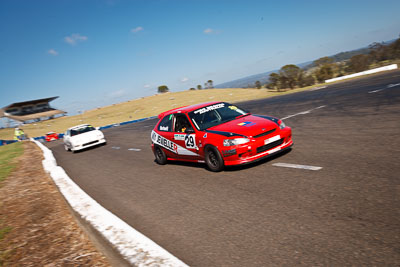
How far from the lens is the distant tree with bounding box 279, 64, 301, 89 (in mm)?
52875

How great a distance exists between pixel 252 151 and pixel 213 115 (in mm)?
1805

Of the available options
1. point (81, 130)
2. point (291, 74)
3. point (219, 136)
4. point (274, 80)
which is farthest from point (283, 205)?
point (274, 80)

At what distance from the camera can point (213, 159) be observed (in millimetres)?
6938

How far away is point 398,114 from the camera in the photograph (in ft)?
30.6

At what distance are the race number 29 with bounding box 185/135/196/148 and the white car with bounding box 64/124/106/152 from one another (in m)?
11.4

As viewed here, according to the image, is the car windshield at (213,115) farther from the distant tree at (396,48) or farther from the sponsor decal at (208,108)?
the distant tree at (396,48)

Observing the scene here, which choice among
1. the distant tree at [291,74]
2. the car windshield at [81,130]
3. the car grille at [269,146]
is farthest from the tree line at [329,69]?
the car grille at [269,146]

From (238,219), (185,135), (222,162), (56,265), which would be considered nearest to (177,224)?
(238,219)

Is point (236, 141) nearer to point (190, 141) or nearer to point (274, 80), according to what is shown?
point (190, 141)

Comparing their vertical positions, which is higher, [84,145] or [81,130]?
[81,130]

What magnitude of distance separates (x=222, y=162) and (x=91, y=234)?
3.30 metres

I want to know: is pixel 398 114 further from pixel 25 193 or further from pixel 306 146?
pixel 25 193

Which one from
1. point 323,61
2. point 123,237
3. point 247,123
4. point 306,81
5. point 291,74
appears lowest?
point 306,81

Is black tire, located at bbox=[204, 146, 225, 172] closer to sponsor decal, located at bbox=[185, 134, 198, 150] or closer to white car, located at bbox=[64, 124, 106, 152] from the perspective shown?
sponsor decal, located at bbox=[185, 134, 198, 150]
